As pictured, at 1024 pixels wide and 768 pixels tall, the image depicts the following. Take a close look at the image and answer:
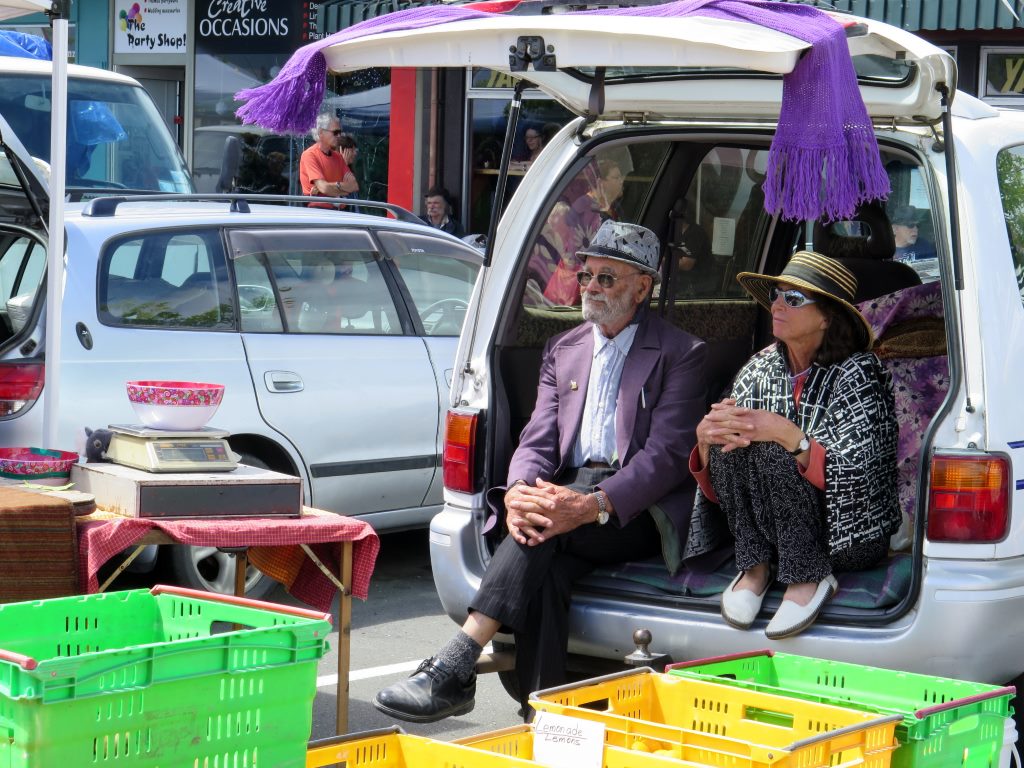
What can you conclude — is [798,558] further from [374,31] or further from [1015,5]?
[1015,5]

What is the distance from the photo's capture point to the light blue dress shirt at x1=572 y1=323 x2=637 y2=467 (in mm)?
4824

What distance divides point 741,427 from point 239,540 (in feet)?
4.75

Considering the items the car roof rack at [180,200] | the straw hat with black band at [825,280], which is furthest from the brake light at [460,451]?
the car roof rack at [180,200]

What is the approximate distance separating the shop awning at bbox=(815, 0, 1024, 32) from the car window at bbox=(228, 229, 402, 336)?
246 inches

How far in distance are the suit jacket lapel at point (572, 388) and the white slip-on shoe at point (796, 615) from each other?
923 mm

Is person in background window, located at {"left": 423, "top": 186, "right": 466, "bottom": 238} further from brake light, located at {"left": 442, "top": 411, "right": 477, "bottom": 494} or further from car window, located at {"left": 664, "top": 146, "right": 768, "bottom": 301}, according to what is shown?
brake light, located at {"left": 442, "top": 411, "right": 477, "bottom": 494}

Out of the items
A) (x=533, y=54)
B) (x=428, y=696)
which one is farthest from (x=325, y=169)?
(x=533, y=54)

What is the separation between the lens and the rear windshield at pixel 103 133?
8.05 m

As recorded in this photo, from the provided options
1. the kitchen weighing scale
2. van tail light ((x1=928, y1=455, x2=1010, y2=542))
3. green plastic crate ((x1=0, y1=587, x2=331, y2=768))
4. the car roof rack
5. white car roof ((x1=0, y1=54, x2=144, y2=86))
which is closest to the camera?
green plastic crate ((x1=0, y1=587, x2=331, y2=768))

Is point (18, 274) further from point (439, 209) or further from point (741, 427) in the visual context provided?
point (439, 209)

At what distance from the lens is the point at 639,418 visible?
4805mm

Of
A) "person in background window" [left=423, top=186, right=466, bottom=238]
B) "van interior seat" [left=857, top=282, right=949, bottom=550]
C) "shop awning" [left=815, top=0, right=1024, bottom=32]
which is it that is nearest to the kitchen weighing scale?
"van interior seat" [left=857, top=282, right=949, bottom=550]

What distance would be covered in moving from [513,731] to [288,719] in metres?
0.46

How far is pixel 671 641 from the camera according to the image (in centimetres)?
428
